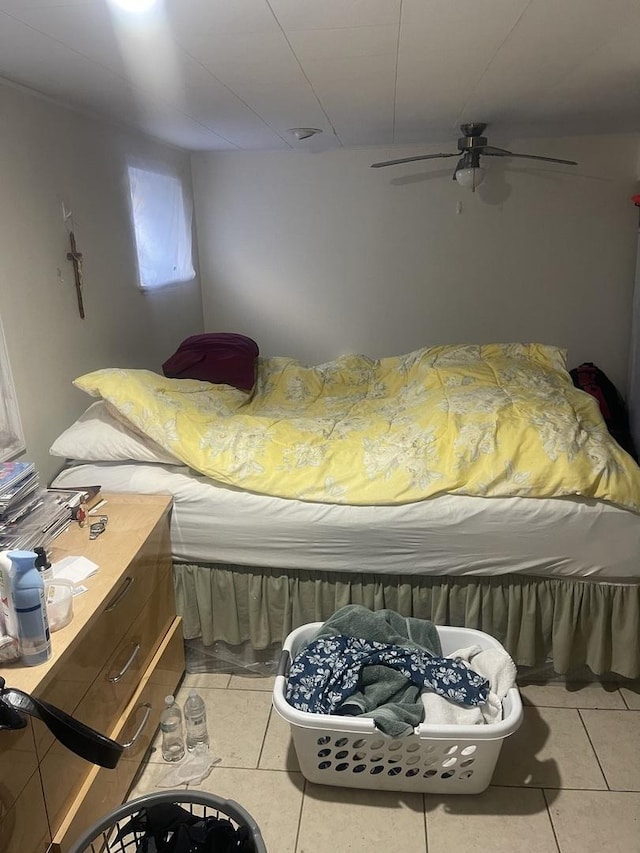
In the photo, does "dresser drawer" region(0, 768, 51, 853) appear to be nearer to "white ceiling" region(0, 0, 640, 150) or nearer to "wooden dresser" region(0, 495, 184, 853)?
"wooden dresser" region(0, 495, 184, 853)

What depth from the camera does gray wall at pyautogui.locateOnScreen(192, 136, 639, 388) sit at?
147 inches

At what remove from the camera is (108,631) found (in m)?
1.55

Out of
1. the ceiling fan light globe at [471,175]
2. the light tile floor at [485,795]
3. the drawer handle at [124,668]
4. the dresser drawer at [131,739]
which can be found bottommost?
the light tile floor at [485,795]

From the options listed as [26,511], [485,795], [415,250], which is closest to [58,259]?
[26,511]

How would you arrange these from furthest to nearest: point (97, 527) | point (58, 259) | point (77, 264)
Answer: point (77, 264), point (58, 259), point (97, 527)

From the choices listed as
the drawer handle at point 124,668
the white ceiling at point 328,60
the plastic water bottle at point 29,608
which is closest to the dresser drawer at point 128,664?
the drawer handle at point 124,668

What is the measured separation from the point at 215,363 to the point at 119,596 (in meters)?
1.47

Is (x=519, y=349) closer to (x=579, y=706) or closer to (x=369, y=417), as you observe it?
(x=369, y=417)

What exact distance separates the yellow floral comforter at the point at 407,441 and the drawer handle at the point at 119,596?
1.49 feet

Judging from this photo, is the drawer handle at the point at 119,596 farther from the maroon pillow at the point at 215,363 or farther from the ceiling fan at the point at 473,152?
the ceiling fan at the point at 473,152

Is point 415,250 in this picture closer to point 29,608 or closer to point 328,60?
point 328,60

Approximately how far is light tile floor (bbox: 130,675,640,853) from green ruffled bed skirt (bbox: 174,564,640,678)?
0.59 ft

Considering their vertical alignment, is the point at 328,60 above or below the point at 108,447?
above

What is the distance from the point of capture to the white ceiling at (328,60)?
56.8 inches
